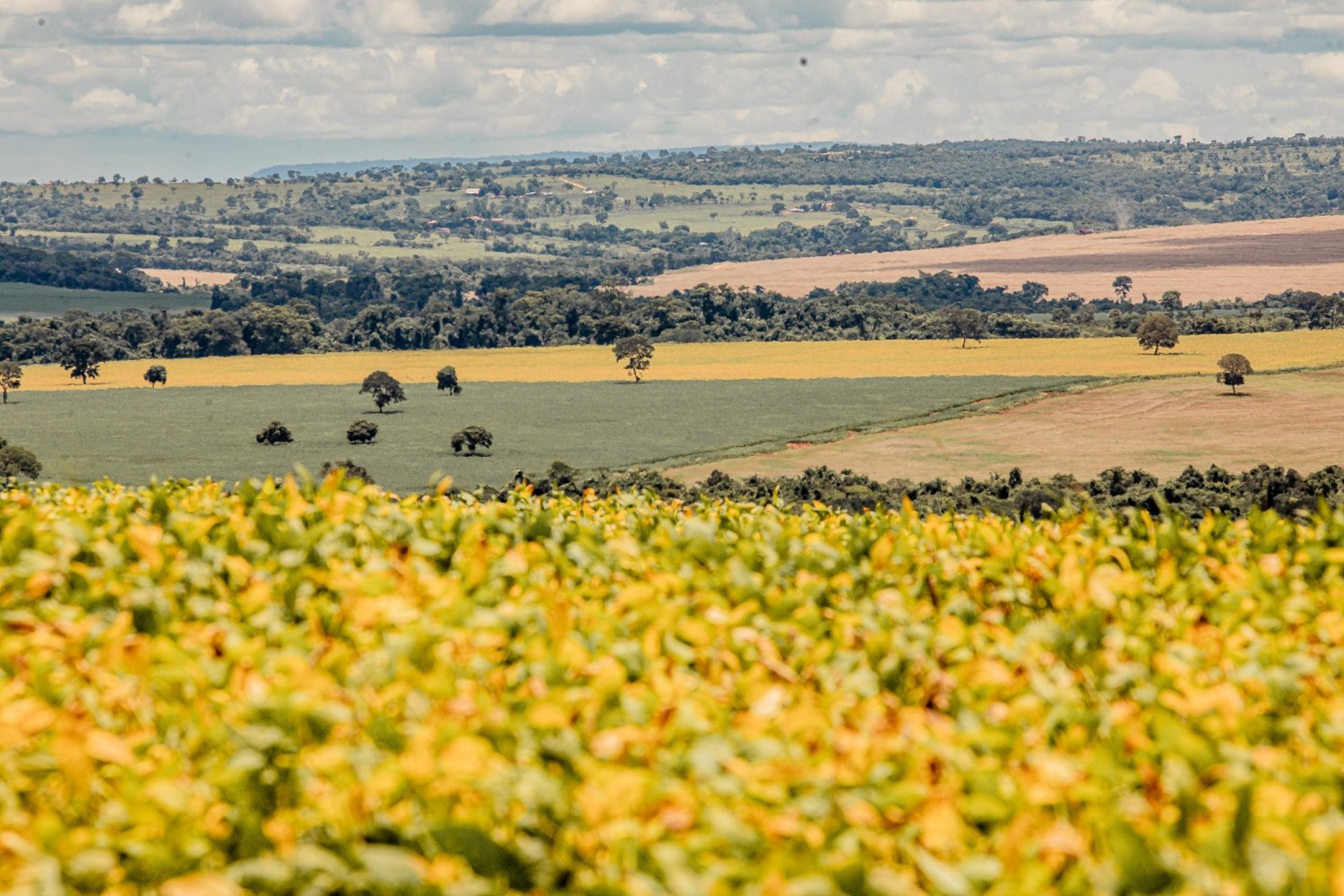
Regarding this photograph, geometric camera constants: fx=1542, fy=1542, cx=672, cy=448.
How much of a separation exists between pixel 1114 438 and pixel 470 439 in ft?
157

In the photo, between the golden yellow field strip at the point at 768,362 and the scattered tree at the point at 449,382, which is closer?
the golden yellow field strip at the point at 768,362

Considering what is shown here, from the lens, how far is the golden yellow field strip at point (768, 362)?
5876 inches

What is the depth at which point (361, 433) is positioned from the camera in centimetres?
12388

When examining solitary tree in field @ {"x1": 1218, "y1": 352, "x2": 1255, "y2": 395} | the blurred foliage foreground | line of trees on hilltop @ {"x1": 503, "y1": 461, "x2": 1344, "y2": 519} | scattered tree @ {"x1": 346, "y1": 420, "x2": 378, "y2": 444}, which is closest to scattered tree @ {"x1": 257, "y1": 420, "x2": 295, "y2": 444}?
scattered tree @ {"x1": 346, "y1": 420, "x2": 378, "y2": 444}

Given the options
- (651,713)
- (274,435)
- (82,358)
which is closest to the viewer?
(651,713)

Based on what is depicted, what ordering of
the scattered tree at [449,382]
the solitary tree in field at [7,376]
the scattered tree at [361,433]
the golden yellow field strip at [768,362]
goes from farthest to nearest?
the scattered tree at [449,382], the solitary tree in field at [7,376], the golden yellow field strip at [768,362], the scattered tree at [361,433]

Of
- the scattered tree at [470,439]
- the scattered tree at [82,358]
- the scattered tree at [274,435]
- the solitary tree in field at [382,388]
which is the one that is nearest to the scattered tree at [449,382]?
the solitary tree in field at [382,388]

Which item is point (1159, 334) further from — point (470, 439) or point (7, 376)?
point (7, 376)

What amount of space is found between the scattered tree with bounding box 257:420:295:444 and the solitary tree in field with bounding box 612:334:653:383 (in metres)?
47.4

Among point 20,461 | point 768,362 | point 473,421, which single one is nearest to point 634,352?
point 768,362

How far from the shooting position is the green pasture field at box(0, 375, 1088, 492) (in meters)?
113

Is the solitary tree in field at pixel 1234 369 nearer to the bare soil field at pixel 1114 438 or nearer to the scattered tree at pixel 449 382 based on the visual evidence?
the bare soil field at pixel 1114 438

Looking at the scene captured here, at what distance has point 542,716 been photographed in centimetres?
640

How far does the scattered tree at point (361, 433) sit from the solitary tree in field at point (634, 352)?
146ft
